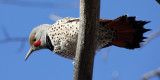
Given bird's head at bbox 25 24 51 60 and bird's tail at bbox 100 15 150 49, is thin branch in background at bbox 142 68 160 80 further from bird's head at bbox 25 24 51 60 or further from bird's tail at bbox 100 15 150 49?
bird's head at bbox 25 24 51 60

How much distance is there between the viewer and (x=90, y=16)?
220cm

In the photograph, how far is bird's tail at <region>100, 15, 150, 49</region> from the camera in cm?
386

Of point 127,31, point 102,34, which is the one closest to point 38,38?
point 102,34

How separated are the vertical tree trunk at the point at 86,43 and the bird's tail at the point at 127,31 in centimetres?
165

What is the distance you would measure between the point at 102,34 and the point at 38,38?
3.79 feet

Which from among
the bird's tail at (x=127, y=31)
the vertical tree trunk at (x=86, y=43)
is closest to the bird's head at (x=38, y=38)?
the bird's tail at (x=127, y=31)

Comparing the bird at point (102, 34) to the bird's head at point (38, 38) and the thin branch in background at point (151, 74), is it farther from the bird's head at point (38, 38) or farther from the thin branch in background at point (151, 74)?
the thin branch in background at point (151, 74)

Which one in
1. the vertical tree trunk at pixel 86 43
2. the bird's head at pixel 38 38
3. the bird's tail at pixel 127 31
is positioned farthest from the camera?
the bird's head at pixel 38 38

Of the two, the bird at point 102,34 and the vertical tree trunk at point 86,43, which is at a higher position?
the bird at point 102,34

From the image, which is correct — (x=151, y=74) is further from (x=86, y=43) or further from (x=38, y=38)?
(x=38, y=38)

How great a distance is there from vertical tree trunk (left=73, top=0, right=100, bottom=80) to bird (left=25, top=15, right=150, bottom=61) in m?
1.64

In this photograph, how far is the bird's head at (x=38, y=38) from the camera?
4.53 meters

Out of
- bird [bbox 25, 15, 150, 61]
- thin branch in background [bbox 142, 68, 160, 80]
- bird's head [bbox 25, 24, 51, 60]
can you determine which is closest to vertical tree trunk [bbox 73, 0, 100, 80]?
thin branch in background [bbox 142, 68, 160, 80]

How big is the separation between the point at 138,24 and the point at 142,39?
0.30 m
